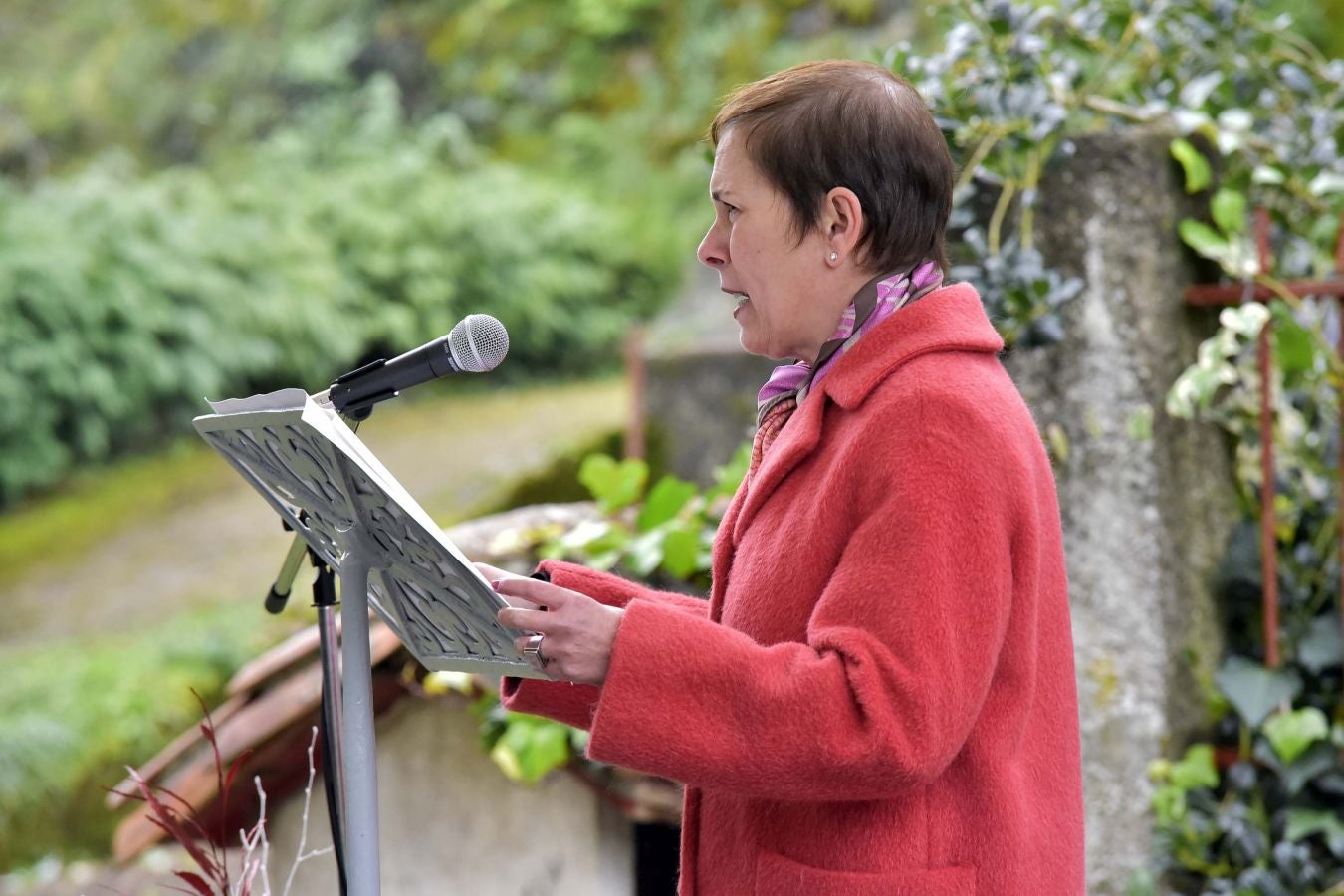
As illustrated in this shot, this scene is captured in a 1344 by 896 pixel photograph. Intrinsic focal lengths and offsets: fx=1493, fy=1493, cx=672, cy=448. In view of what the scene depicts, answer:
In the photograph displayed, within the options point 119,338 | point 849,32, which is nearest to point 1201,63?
point 119,338

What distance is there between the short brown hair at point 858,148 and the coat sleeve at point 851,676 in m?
0.27

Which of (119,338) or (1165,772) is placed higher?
(119,338)

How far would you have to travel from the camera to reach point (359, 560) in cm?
147

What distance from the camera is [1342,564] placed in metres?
2.83

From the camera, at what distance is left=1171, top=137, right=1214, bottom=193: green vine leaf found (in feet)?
9.52

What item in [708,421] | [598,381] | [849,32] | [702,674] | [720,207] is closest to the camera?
[702,674]

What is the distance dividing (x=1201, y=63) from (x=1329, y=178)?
0.39 m

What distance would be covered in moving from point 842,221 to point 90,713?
4342 mm

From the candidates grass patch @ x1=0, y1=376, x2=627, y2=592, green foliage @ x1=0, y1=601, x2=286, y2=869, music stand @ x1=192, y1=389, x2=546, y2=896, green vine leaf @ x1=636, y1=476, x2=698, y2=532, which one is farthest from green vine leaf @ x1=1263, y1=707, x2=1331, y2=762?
grass patch @ x1=0, y1=376, x2=627, y2=592

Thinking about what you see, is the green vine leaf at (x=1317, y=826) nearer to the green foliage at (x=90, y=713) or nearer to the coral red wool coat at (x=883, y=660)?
the coral red wool coat at (x=883, y=660)

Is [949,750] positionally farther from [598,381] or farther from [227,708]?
[598,381]

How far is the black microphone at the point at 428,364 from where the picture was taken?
1.42 m

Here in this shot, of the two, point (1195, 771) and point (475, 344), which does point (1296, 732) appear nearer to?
point (1195, 771)

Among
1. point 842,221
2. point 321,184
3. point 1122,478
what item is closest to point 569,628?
point 842,221
